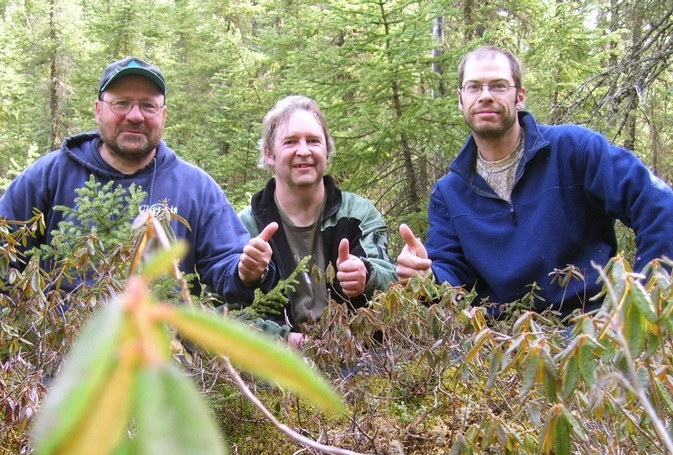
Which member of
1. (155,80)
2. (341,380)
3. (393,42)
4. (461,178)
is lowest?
(341,380)

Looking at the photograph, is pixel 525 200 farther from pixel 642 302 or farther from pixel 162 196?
pixel 642 302

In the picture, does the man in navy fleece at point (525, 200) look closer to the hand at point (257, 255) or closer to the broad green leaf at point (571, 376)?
the hand at point (257, 255)

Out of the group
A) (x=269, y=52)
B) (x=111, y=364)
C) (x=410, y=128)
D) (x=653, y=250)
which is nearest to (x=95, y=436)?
(x=111, y=364)

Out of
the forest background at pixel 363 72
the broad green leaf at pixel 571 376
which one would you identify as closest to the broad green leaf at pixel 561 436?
the broad green leaf at pixel 571 376

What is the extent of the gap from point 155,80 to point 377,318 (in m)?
3.00

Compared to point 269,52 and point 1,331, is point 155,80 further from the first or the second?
point 269,52

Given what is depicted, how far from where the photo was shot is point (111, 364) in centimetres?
30

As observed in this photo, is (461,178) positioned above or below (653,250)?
above

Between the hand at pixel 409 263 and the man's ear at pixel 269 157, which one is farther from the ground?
the man's ear at pixel 269 157

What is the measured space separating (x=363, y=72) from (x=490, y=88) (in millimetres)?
3227

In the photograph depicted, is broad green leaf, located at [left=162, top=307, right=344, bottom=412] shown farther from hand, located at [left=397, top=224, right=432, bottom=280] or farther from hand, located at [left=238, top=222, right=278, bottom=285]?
hand, located at [left=238, top=222, right=278, bottom=285]

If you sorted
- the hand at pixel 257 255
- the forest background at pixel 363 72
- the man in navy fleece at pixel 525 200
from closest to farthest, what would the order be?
the hand at pixel 257 255, the man in navy fleece at pixel 525 200, the forest background at pixel 363 72

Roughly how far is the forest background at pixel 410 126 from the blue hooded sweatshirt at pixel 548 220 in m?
1.18

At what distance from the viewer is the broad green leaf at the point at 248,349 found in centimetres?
30
